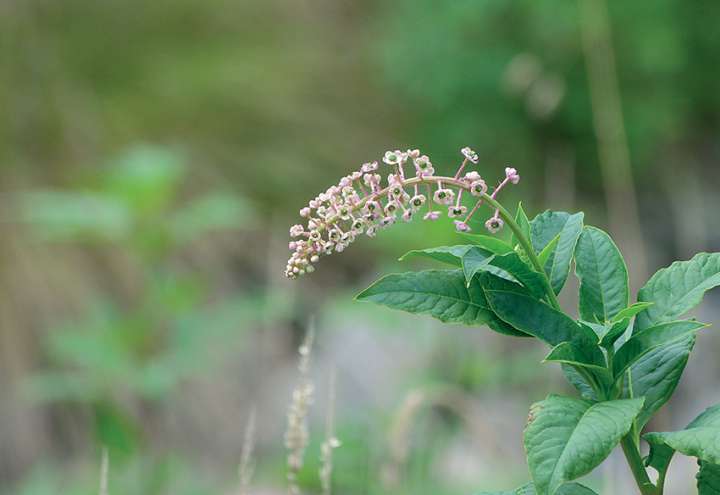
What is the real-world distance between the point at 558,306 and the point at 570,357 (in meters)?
0.04

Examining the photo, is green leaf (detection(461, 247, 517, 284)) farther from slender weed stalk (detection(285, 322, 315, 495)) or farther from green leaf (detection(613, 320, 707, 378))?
slender weed stalk (detection(285, 322, 315, 495))

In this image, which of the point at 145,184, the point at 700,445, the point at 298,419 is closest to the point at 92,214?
the point at 145,184

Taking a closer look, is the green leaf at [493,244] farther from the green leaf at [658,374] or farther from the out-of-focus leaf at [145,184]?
the out-of-focus leaf at [145,184]

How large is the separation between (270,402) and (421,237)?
1.78 metres

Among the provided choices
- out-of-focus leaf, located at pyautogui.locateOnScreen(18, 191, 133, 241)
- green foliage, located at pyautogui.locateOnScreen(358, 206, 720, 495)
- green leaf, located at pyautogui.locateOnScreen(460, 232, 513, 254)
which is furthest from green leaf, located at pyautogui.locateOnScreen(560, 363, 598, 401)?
out-of-focus leaf, located at pyautogui.locateOnScreen(18, 191, 133, 241)

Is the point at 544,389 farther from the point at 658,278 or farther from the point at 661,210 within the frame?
the point at 661,210

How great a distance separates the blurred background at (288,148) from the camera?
3.60 m

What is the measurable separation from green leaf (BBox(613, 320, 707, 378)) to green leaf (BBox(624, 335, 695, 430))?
0.08 feet

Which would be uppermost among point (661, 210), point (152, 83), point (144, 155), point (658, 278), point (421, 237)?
point (152, 83)

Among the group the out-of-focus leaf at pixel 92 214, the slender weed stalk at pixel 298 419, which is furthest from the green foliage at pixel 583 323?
the out-of-focus leaf at pixel 92 214

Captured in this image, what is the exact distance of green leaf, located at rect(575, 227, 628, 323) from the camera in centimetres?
72

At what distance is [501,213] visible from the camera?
0.63 metres

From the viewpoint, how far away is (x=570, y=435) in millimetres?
608

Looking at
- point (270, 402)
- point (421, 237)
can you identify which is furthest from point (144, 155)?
point (270, 402)
